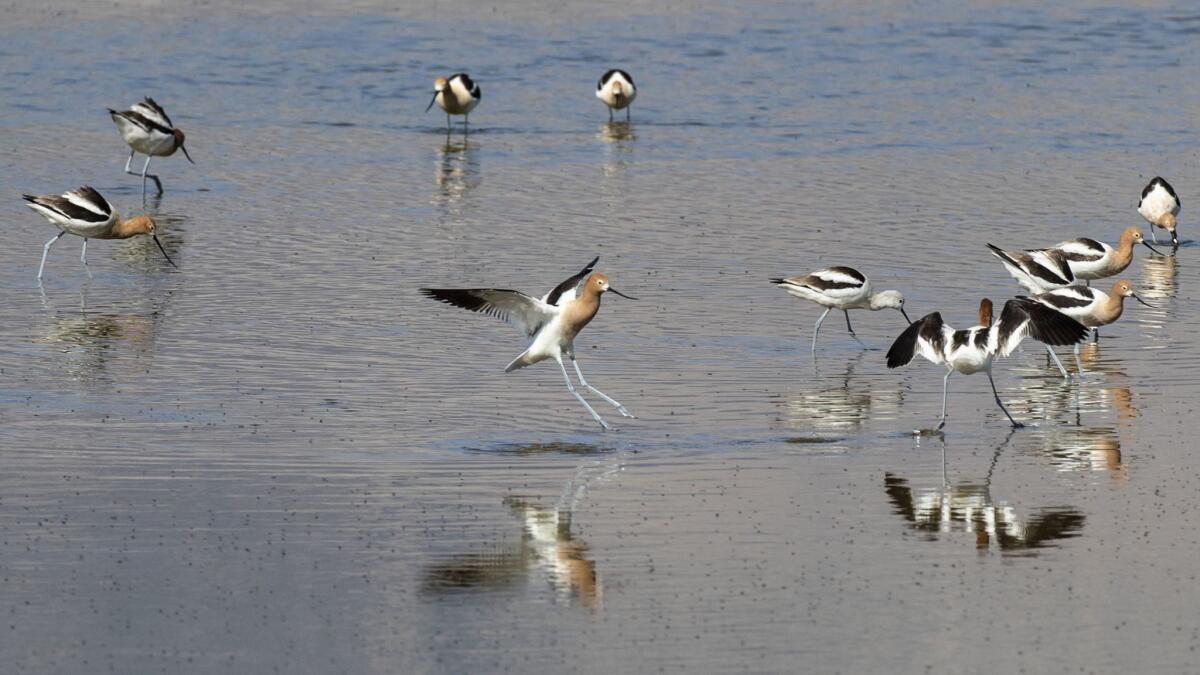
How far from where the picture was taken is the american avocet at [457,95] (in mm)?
31484

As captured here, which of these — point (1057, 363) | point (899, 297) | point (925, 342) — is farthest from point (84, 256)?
point (1057, 363)

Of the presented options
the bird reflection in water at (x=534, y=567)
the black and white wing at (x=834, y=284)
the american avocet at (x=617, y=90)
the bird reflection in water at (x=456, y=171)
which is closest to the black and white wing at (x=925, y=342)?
the black and white wing at (x=834, y=284)

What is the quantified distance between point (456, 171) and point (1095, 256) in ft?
34.9

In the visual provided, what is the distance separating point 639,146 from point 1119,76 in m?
12.0

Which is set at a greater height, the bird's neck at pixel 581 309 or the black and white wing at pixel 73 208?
the black and white wing at pixel 73 208

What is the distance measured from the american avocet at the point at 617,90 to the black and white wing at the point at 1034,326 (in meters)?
18.8

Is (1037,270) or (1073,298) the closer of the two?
(1073,298)

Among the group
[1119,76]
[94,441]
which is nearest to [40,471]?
[94,441]

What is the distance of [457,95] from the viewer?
1246 inches

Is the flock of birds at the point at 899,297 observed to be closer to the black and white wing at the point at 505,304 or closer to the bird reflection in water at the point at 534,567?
the black and white wing at the point at 505,304

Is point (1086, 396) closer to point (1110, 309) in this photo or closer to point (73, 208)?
point (1110, 309)

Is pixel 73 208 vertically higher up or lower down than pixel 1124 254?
higher up

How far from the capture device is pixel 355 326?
17.3 m

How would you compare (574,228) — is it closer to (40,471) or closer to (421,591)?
(40,471)
